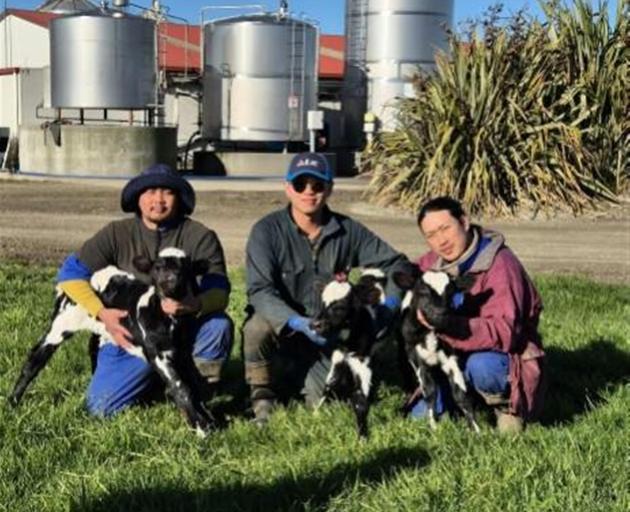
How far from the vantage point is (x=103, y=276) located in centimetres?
476

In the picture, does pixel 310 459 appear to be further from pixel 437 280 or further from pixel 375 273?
pixel 375 273

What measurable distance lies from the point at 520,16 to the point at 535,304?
1171cm

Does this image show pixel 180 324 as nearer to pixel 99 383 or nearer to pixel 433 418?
pixel 99 383

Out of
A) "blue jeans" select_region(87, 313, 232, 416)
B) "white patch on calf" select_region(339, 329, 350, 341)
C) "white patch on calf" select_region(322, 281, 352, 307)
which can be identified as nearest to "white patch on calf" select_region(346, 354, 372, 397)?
"white patch on calf" select_region(339, 329, 350, 341)

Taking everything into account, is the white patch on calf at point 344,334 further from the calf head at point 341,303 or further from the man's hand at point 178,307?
the man's hand at point 178,307

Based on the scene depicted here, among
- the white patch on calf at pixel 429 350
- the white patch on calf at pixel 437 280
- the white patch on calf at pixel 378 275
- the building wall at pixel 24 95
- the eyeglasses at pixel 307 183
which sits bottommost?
the white patch on calf at pixel 429 350

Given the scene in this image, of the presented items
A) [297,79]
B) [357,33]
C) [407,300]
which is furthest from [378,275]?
[357,33]

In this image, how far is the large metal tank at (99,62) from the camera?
2525 cm

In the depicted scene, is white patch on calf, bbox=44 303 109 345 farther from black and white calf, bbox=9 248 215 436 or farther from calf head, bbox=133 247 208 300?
calf head, bbox=133 247 208 300

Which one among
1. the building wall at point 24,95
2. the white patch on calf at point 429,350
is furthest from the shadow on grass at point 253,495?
the building wall at point 24,95

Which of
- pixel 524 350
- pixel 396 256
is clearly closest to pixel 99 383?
pixel 396 256

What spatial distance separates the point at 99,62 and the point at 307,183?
21.8 m

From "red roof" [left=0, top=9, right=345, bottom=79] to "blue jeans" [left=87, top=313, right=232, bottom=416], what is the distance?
2663cm

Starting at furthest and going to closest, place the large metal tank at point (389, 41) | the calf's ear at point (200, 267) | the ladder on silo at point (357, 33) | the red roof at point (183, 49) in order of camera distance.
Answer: the red roof at point (183, 49) → the ladder on silo at point (357, 33) → the large metal tank at point (389, 41) → the calf's ear at point (200, 267)
